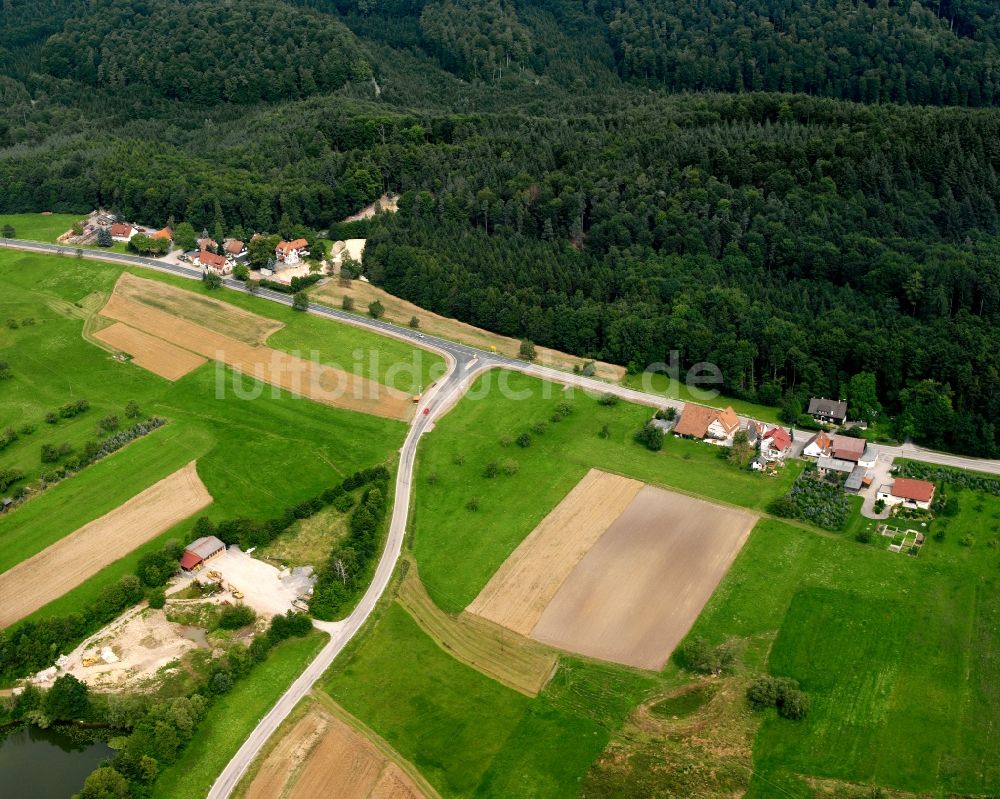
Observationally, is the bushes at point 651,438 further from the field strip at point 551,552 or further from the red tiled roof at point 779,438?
the red tiled roof at point 779,438

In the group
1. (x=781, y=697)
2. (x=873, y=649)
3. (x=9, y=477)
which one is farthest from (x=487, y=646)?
(x=9, y=477)

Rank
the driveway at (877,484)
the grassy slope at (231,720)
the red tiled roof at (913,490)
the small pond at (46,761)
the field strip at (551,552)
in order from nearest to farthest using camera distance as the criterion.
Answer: the grassy slope at (231,720)
the small pond at (46,761)
the field strip at (551,552)
the red tiled roof at (913,490)
the driveway at (877,484)

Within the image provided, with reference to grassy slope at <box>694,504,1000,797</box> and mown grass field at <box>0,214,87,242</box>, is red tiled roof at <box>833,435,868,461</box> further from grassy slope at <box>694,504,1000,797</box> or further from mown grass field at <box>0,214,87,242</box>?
mown grass field at <box>0,214,87,242</box>

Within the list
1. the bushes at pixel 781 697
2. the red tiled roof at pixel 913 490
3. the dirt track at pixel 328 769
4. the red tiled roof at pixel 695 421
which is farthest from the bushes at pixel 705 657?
the red tiled roof at pixel 695 421

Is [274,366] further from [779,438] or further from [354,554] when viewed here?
[779,438]

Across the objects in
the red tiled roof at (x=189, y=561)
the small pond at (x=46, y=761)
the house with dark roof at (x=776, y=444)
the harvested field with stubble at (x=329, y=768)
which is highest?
the house with dark roof at (x=776, y=444)

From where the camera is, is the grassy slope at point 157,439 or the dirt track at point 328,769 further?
the grassy slope at point 157,439

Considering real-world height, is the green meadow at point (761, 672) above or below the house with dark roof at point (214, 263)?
above

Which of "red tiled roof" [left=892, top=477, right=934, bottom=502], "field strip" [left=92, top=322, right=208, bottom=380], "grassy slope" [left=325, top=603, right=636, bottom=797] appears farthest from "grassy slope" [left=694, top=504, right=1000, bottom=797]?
"field strip" [left=92, top=322, right=208, bottom=380]
